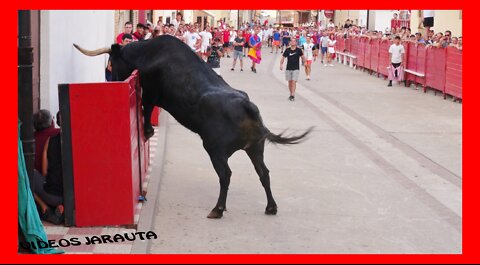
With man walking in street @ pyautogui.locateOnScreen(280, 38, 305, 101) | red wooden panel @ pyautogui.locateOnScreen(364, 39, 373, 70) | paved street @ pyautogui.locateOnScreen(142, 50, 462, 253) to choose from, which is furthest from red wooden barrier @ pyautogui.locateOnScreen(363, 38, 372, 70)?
paved street @ pyautogui.locateOnScreen(142, 50, 462, 253)

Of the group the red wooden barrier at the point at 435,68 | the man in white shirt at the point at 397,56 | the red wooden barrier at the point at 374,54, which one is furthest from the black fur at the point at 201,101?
the red wooden barrier at the point at 374,54

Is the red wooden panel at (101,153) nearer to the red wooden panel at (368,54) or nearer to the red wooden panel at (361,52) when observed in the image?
the red wooden panel at (368,54)

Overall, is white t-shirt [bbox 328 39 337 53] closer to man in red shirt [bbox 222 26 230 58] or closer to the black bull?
man in red shirt [bbox 222 26 230 58]

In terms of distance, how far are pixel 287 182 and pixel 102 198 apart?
302cm

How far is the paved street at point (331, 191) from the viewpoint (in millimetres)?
6754

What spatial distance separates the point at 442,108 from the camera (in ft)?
56.3

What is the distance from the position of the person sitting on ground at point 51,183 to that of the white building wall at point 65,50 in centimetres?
188

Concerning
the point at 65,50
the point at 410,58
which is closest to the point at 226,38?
the point at 410,58

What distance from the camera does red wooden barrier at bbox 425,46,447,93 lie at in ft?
65.3

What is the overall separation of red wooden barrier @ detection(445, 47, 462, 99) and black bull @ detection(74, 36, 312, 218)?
12058 mm

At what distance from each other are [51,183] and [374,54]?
22.7m

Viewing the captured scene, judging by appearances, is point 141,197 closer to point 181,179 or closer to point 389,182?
point 181,179

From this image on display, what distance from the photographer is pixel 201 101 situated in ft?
24.7

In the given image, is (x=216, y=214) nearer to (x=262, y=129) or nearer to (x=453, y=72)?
(x=262, y=129)
